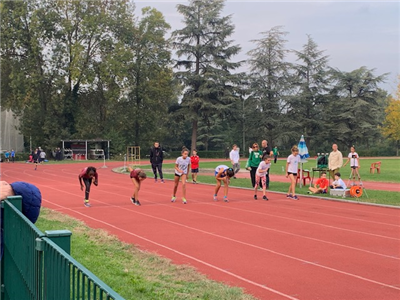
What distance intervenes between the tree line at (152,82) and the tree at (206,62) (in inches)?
4.8

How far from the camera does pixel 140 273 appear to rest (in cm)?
629

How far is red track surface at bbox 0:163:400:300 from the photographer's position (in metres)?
6.15

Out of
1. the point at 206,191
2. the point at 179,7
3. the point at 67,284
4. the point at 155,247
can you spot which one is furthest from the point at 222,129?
the point at 67,284

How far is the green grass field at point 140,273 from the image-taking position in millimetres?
5398

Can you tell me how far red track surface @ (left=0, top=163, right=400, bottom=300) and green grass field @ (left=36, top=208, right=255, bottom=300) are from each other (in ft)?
1.21

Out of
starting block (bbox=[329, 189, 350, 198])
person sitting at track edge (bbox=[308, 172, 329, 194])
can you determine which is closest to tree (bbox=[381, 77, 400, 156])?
person sitting at track edge (bbox=[308, 172, 329, 194])

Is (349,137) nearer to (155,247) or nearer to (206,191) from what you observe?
(206,191)

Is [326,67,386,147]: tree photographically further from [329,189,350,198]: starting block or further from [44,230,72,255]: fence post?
[44,230,72,255]: fence post

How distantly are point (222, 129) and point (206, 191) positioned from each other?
58.0 metres

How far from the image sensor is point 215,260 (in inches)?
287

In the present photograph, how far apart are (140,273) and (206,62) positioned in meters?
52.3

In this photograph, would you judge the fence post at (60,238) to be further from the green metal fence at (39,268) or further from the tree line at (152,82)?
the tree line at (152,82)

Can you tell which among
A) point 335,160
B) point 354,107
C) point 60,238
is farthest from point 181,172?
point 354,107

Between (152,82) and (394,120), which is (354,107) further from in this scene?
(152,82)
